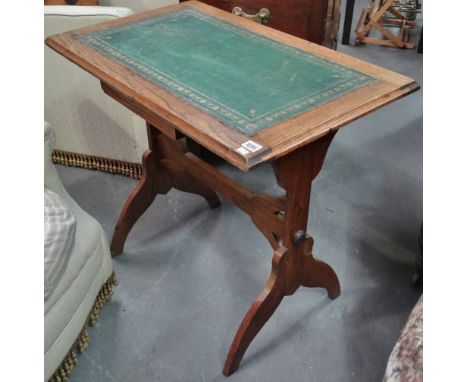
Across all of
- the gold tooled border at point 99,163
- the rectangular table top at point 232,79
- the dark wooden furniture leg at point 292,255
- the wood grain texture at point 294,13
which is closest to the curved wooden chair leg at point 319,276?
the dark wooden furniture leg at point 292,255

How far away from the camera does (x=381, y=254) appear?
1.77m

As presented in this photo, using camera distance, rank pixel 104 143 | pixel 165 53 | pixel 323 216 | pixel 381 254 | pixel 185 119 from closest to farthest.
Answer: pixel 185 119 → pixel 165 53 → pixel 381 254 → pixel 323 216 → pixel 104 143

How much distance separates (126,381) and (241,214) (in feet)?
2.66

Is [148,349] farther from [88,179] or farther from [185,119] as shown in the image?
[88,179]

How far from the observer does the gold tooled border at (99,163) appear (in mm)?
2123

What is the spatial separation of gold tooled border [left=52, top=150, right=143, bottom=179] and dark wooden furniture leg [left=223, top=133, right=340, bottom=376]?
1.01m

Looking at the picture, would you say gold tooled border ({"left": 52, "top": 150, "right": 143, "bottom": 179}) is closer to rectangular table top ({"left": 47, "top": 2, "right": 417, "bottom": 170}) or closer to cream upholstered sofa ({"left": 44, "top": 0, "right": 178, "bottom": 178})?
cream upholstered sofa ({"left": 44, "top": 0, "right": 178, "bottom": 178})

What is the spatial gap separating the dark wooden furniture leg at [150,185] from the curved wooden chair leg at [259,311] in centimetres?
50

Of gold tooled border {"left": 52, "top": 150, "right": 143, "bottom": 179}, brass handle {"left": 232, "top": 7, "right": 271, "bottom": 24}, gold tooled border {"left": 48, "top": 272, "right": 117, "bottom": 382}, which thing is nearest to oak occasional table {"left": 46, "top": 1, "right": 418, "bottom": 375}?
brass handle {"left": 232, "top": 7, "right": 271, "bottom": 24}

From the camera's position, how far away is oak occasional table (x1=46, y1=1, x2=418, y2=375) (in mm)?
921

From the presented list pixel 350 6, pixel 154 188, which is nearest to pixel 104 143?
pixel 154 188

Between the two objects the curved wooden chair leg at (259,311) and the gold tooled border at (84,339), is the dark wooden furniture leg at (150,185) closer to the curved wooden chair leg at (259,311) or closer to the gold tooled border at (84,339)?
the gold tooled border at (84,339)

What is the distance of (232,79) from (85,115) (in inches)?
44.2

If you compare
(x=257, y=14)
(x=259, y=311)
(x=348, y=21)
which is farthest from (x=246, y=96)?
(x=348, y=21)
